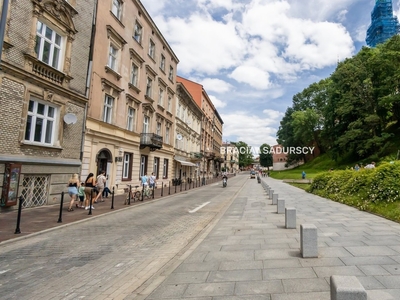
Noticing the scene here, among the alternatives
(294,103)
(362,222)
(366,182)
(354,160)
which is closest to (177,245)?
(362,222)

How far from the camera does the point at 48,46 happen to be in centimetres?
1285

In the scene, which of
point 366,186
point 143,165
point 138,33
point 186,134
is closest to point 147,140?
point 143,165

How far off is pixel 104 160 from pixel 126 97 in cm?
526

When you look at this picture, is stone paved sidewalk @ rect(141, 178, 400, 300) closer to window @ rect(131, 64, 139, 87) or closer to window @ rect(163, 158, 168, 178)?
window @ rect(131, 64, 139, 87)

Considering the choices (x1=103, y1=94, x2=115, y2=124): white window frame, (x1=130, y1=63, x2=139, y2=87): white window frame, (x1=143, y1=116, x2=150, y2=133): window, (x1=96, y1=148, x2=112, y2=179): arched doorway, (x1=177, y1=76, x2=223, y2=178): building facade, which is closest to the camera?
(x1=96, y1=148, x2=112, y2=179): arched doorway

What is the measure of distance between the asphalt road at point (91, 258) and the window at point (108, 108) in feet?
33.5

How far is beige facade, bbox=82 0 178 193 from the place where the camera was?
16500 mm

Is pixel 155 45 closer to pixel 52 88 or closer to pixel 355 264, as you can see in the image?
pixel 52 88

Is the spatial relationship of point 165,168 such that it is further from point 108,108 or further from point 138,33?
point 138,33

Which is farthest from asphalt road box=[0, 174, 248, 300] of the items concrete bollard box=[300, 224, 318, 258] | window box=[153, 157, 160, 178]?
window box=[153, 157, 160, 178]

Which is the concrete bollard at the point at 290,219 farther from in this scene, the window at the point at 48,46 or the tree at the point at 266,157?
the tree at the point at 266,157

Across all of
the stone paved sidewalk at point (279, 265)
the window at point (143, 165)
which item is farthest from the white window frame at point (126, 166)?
the stone paved sidewalk at point (279, 265)

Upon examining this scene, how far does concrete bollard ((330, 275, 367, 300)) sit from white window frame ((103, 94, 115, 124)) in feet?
57.0

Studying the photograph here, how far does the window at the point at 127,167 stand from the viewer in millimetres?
20219
